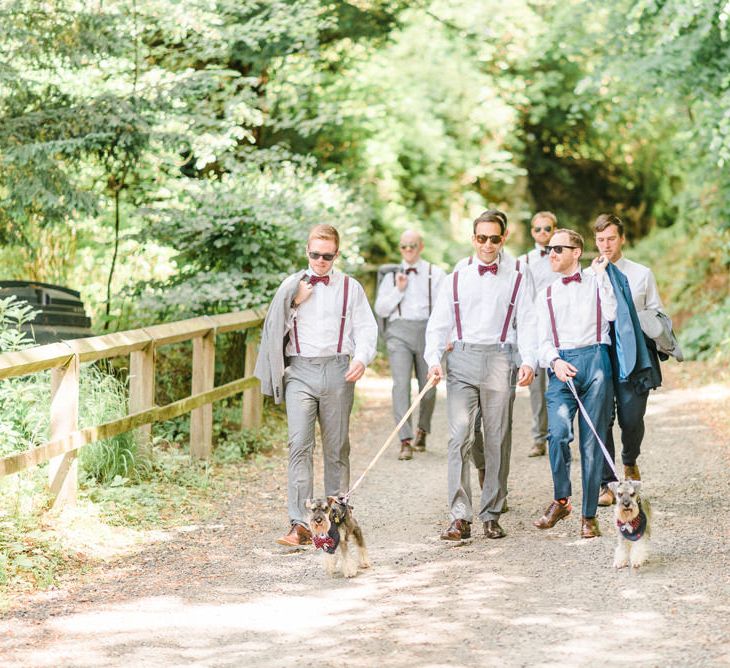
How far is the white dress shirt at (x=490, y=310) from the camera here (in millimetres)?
7617

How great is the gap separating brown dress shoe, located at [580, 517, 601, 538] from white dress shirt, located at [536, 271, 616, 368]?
1.05 m

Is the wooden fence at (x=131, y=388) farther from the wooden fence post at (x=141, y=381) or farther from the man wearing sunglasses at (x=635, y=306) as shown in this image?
the man wearing sunglasses at (x=635, y=306)

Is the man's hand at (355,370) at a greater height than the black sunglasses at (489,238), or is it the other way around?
the black sunglasses at (489,238)

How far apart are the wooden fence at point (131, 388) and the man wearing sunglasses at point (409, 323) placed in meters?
1.37

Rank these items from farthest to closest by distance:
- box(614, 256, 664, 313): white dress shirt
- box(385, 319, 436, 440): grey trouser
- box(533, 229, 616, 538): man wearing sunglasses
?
box(385, 319, 436, 440): grey trouser < box(614, 256, 664, 313): white dress shirt < box(533, 229, 616, 538): man wearing sunglasses

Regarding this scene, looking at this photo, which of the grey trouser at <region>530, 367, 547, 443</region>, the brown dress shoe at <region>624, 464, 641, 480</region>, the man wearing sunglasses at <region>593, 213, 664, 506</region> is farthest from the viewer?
the grey trouser at <region>530, 367, 547, 443</region>

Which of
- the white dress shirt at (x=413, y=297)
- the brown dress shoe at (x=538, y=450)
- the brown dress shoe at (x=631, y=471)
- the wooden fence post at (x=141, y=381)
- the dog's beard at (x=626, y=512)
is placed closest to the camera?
the dog's beard at (x=626, y=512)

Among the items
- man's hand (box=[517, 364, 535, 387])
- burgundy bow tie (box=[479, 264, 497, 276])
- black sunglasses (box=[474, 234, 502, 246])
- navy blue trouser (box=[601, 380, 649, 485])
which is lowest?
navy blue trouser (box=[601, 380, 649, 485])

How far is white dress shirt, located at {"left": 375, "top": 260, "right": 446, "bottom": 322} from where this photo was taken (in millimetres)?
11352

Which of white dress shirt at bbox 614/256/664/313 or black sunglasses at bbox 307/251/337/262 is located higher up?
black sunglasses at bbox 307/251/337/262

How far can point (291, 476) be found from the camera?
7523 mm

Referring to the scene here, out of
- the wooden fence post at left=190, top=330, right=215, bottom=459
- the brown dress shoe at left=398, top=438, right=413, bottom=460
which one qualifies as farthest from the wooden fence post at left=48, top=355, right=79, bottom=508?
the brown dress shoe at left=398, top=438, right=413, bottom=460

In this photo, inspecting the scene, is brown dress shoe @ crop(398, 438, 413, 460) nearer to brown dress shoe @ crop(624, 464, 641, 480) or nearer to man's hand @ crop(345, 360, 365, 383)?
brown dress shoe @ crop(624, 464, 641, 480)

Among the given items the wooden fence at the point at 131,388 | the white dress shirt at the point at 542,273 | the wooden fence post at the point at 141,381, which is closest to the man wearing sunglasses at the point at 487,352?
the wooden fence at the point at 131,388
